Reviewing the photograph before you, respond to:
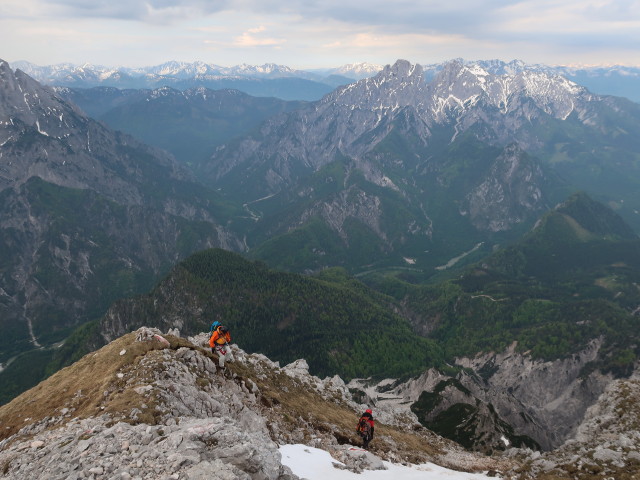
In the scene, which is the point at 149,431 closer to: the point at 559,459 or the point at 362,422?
the point at 362,422

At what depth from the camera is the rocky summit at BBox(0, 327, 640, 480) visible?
38.5m

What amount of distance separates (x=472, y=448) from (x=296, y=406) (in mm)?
84608

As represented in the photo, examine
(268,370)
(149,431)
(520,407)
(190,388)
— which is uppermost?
(149,431)

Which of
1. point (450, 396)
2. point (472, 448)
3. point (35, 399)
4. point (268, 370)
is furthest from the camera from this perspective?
point (450, 396)

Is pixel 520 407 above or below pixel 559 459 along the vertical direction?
below

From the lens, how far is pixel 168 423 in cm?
4762

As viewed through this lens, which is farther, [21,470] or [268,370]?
[268,370]

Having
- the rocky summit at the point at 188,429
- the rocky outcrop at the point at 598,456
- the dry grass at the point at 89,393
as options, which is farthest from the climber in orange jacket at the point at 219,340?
the rocky outcrop at the point at 598,456

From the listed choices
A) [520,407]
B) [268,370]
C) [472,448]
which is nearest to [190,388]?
[268,370]

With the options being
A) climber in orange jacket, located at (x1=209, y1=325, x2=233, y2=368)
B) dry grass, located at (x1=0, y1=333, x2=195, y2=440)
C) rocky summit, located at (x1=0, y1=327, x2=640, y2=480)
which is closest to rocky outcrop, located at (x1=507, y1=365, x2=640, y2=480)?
rocky summit, located at (x1=0, y1=327, x2=640, y2=480)

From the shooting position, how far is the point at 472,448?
5295 inches

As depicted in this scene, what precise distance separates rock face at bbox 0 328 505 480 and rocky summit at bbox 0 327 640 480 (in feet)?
0.42

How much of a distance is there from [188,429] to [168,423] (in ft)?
24.2

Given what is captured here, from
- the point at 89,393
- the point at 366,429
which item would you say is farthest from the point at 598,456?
the point at 89,393
